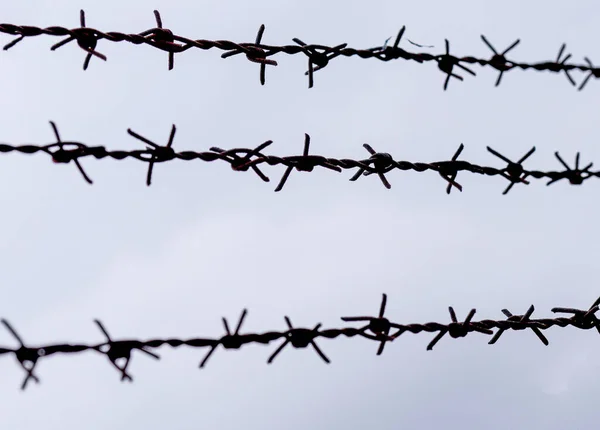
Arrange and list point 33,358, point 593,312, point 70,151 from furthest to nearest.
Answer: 1. point 593,312
2. point 70,151
3. point 33,358

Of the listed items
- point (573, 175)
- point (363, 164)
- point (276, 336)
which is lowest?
point (276, 336)

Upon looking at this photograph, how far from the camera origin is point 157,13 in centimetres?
328

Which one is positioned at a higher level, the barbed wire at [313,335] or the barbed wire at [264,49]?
the barbed wire at [264,49]

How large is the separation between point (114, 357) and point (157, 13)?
1409mm

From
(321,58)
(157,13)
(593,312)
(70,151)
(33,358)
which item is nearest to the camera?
(33,358)

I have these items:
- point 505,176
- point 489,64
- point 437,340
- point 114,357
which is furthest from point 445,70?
point 114,357

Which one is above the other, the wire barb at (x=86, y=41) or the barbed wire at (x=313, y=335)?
the wire barb at (x=86, y=41)

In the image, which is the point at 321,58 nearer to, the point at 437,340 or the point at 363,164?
the point at 363,164

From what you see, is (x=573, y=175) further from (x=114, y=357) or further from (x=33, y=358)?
(x=33, y=358)

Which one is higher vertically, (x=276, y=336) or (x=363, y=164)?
(x=363, y=164)

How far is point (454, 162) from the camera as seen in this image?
141 inches

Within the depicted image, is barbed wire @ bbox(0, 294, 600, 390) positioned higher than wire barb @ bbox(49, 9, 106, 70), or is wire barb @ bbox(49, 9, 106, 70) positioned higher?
wire barb @ bbox(49, 9, 106, 70)

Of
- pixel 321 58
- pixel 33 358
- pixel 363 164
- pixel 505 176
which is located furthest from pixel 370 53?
pixel 33 358

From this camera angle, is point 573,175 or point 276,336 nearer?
point 276,336
